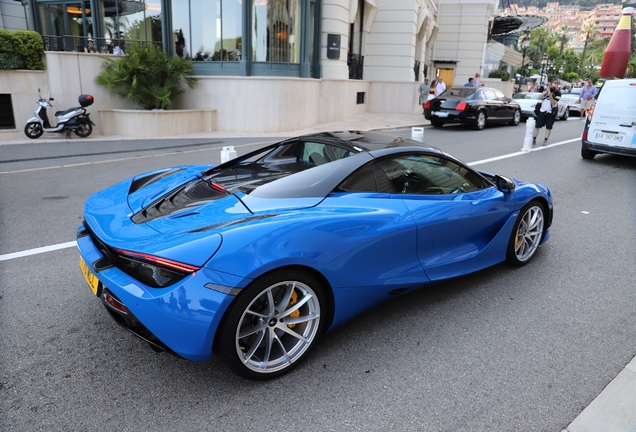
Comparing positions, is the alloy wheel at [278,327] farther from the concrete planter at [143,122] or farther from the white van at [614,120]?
the concrete planter at [143,122]

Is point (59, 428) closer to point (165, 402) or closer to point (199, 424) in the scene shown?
point (165, 402)

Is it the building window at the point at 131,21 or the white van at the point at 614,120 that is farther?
the building window at the point at 131,21

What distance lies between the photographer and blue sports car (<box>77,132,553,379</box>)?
2.57 meters

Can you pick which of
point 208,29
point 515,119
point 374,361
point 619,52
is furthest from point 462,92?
point 619,52

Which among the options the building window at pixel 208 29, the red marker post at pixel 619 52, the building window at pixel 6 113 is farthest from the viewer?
the red marker post at pixel 619 52

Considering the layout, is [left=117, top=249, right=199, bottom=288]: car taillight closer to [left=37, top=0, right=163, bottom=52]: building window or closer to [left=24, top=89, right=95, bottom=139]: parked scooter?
[left=24, top=89, right=95, bottom=139]: parked scooter

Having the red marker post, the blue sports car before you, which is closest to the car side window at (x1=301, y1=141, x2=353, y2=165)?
the blue sports car

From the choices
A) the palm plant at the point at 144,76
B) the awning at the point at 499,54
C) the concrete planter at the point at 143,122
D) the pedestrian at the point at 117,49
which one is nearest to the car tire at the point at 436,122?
the concrete planter at the point at 143,122

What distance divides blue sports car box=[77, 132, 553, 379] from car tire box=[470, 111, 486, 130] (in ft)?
46.2

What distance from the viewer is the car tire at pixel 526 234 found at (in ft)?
14.9

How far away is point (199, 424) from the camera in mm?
2525

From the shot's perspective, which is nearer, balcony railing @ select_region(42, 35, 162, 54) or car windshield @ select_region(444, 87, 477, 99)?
balcony railing @ select_region(42, 35, 162, 54)

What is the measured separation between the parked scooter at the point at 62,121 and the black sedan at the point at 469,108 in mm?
11671

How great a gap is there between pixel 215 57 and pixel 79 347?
1503 centimetres
